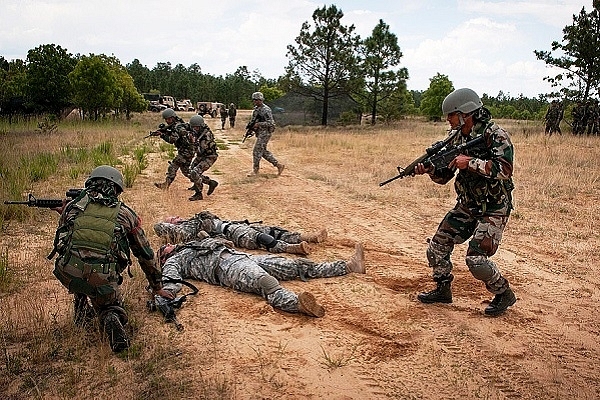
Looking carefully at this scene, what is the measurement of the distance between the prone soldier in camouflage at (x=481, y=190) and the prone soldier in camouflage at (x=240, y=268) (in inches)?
50.5

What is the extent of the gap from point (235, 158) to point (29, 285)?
10703 millimetres

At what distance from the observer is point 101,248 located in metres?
3.62

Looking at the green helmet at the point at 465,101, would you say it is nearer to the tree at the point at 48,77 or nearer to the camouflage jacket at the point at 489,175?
the camouflage jacket at the point at 489,175

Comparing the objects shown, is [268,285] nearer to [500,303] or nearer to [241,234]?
[241,234]

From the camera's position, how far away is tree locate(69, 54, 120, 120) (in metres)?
25.5

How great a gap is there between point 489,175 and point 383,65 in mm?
24570

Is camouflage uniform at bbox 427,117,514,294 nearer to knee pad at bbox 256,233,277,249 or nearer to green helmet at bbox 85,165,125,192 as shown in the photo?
knee pad at bbox 256,233,277,249

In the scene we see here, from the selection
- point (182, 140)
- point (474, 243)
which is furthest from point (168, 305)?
point (182, 140)

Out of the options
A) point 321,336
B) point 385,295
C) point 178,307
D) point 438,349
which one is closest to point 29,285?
point 178,307

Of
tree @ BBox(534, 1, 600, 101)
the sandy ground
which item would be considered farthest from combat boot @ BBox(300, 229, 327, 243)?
tree @ BBox(534, 1, 600, 101)

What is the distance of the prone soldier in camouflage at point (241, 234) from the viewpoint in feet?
18.8

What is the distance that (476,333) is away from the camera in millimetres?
4000

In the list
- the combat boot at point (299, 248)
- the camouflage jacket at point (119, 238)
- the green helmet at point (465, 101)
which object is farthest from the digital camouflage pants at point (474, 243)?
the camouflage jacket at point (119, 238)

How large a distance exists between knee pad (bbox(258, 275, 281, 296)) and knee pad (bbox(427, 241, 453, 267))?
1404 mm
